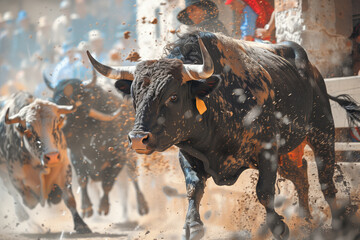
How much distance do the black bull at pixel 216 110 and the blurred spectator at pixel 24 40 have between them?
918cm

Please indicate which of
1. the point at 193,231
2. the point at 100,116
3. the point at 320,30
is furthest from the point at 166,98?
the point at 100,116

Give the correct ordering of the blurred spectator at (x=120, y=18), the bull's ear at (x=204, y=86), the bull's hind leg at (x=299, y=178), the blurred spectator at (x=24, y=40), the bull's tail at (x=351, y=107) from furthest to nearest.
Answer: the blurred spectator at (x=24, y=40) → the blurred spectator at (x=120, y=18) → the bull's tail at (x=351, y=107) → the bull's hind leg at (x=299, y=178) → the bull's ear at (x=204, y=86)

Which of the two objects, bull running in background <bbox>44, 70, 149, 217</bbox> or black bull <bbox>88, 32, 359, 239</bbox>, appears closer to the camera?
black bull <bbox>88, 32, 359, 239</bbox>

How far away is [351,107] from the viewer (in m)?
5.60

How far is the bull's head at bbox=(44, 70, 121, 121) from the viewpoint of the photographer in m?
8.60

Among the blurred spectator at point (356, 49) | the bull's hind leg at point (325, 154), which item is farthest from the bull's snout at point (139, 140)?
the blurred spectator at point (356, 49)

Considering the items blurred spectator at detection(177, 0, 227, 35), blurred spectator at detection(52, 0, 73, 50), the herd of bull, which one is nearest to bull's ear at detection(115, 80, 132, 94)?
the herd of bull

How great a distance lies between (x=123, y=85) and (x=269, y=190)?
141 cm

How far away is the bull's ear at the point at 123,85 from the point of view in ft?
12.8

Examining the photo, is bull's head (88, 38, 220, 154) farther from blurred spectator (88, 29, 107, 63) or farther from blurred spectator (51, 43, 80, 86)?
blurred spectator (51, 43, 80, 86)

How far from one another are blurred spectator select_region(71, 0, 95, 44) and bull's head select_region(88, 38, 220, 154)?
6931mm

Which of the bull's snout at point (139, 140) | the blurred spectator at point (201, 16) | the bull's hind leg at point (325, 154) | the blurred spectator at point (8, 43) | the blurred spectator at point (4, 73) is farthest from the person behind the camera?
the blurred spectator at point (8, 43)

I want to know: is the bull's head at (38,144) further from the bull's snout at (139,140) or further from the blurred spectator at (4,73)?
the blurred spectator at (4,73)

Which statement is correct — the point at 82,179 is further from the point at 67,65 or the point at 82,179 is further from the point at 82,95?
the point at 67,65
